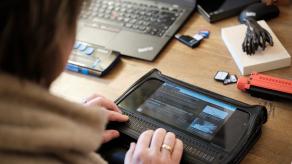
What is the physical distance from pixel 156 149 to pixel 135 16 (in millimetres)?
490

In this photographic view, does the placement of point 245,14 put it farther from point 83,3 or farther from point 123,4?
point 83,3

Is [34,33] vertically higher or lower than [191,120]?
higher

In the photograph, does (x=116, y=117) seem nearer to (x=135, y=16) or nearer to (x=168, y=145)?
(x=168, y=145)

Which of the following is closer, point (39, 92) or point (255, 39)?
point (39, 92)

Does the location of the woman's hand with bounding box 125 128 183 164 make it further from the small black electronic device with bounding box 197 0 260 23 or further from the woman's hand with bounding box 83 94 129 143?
the small black electronic device with bounding box 197 0 260 23

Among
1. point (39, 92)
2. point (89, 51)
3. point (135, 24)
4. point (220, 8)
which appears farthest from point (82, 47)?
point (39, 92)

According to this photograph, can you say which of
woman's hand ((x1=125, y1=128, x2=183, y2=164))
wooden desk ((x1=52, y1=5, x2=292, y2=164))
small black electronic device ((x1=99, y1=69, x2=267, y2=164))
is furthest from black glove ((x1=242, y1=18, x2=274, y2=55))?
woman's hand ((x1=125, y1=128, x2=183, y2=164))

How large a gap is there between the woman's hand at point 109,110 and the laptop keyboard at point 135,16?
28 centimetres

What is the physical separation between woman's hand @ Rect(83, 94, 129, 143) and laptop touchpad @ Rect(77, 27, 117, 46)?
0.78ft

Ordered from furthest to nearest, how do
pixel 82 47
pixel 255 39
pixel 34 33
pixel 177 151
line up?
pixel 82 47 < pixel 255 39 < pixel 177 151 < pixel 34 33

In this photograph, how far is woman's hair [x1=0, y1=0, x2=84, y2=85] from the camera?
0.48 meters

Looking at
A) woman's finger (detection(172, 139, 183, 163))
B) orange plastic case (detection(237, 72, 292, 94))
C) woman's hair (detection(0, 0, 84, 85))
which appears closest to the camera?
woman's hair (detection(0, 0, 84, 85))

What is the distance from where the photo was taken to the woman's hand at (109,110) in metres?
0.83

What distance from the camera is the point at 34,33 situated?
50 centimetres
